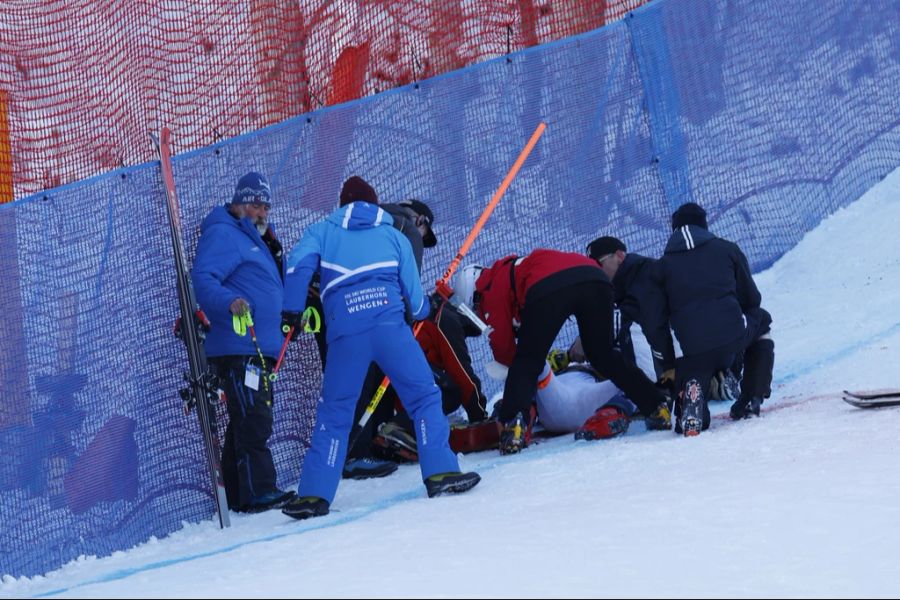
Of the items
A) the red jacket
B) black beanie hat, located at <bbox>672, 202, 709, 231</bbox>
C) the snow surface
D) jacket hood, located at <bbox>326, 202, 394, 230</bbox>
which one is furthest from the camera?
black beanie hat, located at <bbox>672, 202, 709, 231</bbox>

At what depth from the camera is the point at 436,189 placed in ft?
28.7

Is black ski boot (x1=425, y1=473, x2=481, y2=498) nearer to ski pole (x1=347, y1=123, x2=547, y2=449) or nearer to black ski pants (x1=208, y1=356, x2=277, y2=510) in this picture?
ski pole (x1=347, y1=123, x2=547, y2=449)

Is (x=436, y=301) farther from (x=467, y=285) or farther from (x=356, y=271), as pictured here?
(x=356, y=271)

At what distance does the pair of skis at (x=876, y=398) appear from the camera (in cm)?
706

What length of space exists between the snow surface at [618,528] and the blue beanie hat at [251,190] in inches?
61.9

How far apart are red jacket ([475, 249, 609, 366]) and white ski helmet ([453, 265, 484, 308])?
0.06m

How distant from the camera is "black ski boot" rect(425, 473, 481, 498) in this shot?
6.20 m

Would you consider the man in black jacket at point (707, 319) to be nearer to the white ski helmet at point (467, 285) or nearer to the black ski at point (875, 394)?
the black ski at point (875, 394)

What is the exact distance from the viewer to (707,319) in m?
7.12

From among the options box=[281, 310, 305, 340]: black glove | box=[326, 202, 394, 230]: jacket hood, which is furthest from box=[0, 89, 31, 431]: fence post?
box=[326, 202, 394, 230]: jacket hood

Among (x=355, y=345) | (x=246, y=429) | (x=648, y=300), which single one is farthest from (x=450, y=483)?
(x=648, y=300)

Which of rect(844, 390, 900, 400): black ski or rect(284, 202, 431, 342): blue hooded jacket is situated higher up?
rect(284, 202, 431, 342): blue hooded jacket

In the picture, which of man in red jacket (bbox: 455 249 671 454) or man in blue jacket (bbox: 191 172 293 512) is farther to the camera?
man in red jacket (bbox: 455 249 671 454)

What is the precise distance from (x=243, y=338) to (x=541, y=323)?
5.10ft
